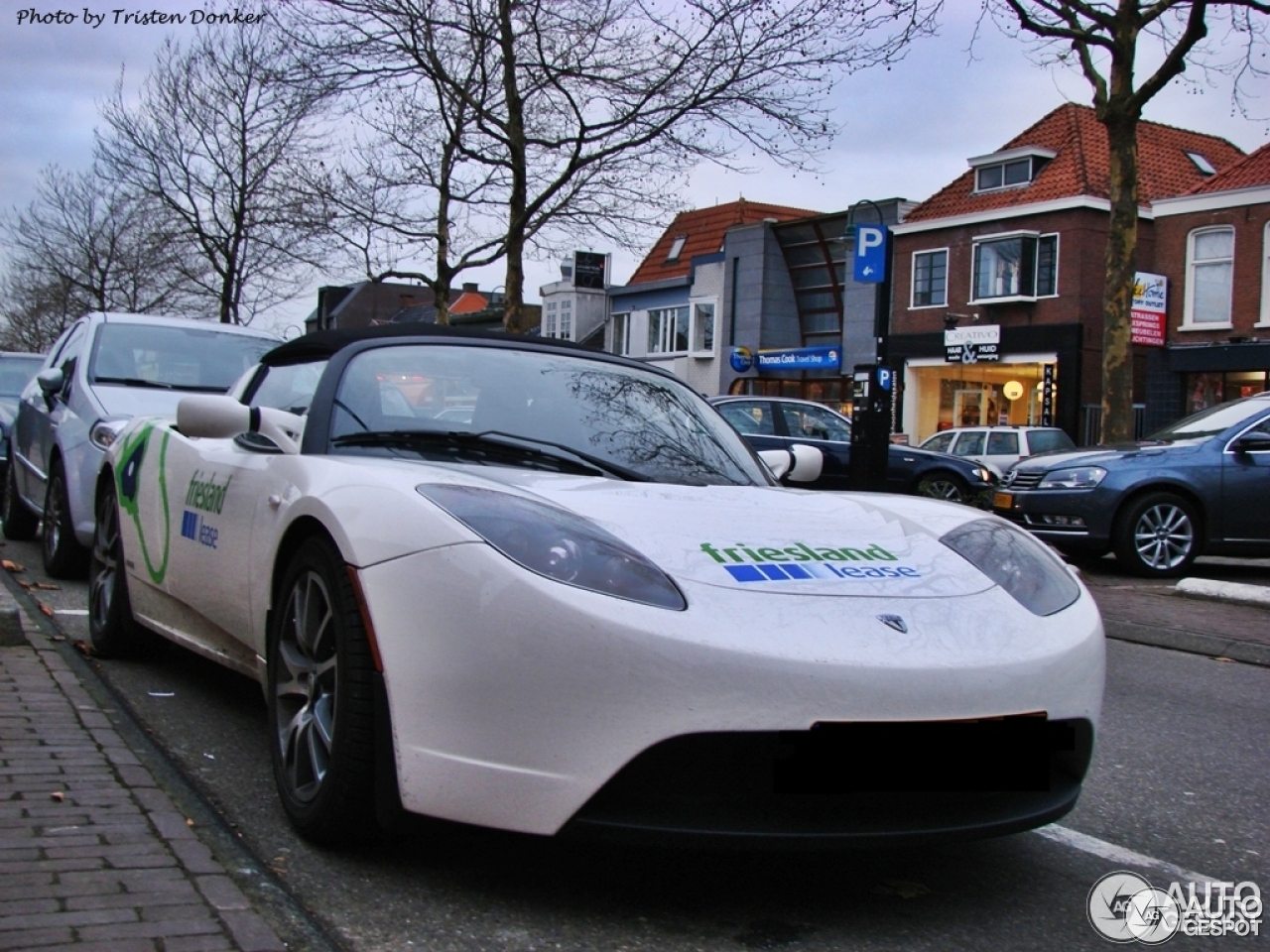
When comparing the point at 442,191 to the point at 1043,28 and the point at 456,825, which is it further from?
the point at 456,825

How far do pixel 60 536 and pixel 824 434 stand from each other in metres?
10.9

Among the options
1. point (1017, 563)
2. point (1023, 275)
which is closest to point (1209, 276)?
point (1023, 275)

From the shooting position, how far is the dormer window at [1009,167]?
120ft

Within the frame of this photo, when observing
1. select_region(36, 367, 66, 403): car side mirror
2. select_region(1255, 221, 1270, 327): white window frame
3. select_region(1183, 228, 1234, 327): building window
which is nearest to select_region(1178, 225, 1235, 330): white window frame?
select_region(1183, 228, 1234, 327): building window

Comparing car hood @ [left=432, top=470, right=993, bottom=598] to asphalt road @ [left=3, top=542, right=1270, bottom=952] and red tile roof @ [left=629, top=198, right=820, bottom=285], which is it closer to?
asphalt road @ [left=3, top=542, right=1270, bottom=952]

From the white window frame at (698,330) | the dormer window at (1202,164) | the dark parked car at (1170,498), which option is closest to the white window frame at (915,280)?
the dormer window at (1202,164)

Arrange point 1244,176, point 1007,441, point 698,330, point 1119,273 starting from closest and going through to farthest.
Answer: point 1119,273, point 1007,441, point 1244,176, point 698,330

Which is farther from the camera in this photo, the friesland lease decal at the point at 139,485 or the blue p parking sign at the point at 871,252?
the blue p parking sign at the point at 871,252

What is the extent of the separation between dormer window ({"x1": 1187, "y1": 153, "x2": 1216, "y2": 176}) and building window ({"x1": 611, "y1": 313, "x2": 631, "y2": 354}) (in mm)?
22260

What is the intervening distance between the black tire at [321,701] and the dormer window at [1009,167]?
3626 centimetres

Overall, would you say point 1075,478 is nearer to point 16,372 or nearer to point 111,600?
point 111,600

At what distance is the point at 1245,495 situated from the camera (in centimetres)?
1053

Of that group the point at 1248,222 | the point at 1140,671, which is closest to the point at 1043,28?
the point at 1140,671

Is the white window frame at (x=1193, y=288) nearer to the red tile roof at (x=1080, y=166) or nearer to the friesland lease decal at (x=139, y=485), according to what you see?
the red tile roof at (x=1080, y=166)
